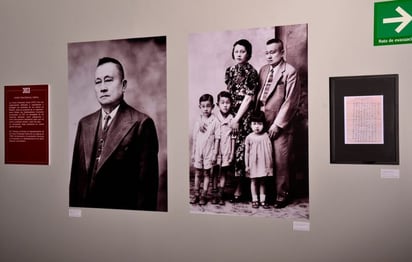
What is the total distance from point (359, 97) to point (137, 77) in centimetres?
161

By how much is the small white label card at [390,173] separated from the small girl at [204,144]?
1110 mm

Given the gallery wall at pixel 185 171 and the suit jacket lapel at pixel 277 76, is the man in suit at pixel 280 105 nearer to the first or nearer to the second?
the suit jacket lapel at pixel 277 76

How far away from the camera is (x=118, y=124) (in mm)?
3449

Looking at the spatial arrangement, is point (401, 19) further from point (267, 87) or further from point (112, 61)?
point (112, 61)

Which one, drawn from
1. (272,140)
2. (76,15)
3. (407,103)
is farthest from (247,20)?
(76,15)

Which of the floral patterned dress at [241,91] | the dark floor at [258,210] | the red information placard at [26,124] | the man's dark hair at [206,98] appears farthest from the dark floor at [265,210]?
the red information placard at [26,124]

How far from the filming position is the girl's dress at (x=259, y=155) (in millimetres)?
3057

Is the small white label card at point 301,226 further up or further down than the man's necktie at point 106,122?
further down

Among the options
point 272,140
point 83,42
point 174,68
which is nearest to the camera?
point 272,140

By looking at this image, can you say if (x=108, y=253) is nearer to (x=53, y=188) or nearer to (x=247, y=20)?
(x=53, y=188)

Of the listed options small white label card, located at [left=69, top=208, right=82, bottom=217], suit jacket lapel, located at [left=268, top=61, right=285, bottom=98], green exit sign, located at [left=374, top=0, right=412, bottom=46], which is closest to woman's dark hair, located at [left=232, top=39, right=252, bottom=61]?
suit jacket lapel, located at [left=268, top=61, right=285, bottom=98]

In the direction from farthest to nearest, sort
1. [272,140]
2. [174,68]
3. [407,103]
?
[174,68]
[272,140]
[407,103]

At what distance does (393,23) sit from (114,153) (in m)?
2.17

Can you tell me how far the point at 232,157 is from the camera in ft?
10.3
